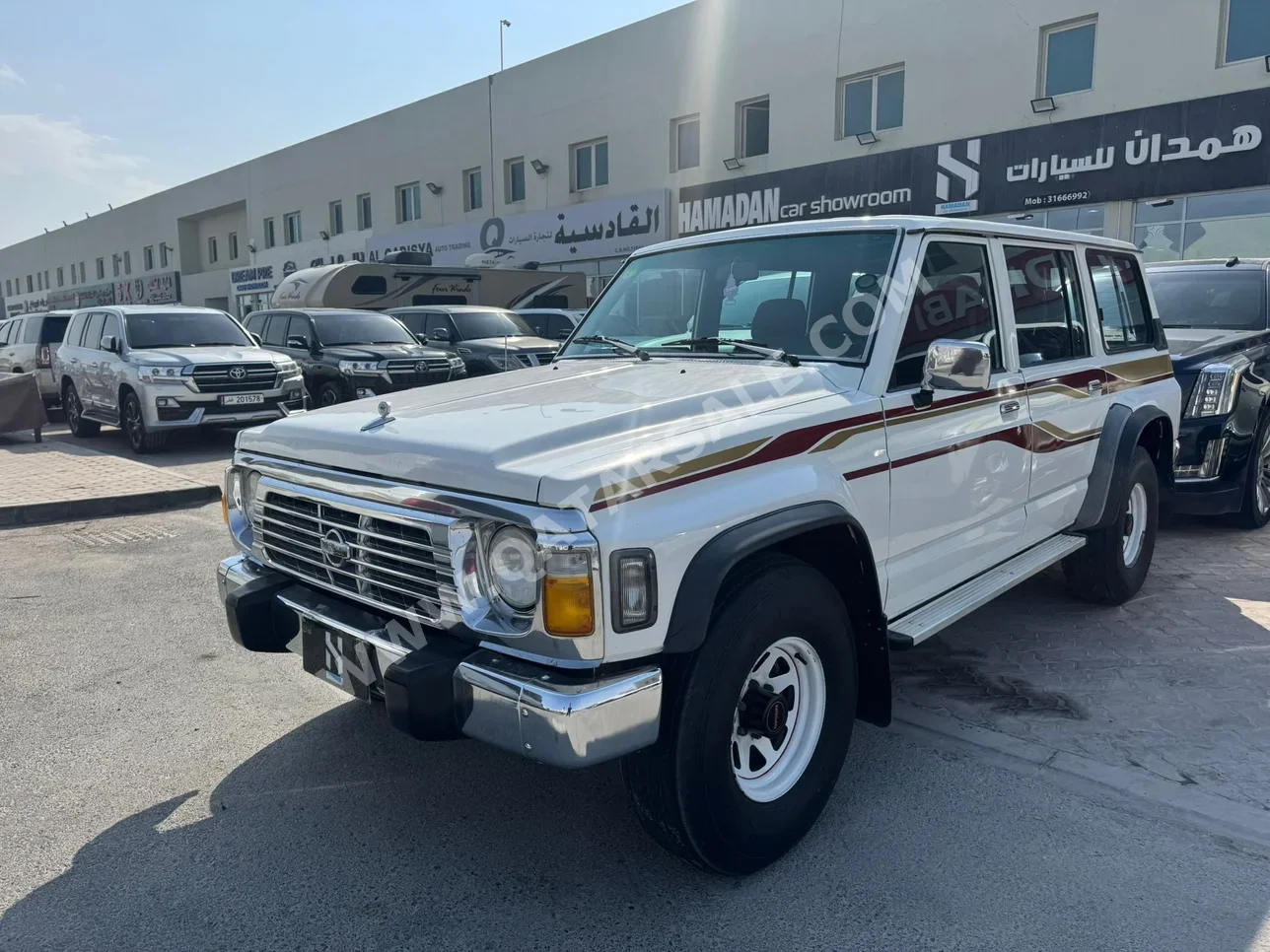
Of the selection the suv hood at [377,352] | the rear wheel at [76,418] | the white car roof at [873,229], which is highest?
the white car roof at [873,229]

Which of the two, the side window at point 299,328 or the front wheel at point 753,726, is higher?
the side window at point 299,328

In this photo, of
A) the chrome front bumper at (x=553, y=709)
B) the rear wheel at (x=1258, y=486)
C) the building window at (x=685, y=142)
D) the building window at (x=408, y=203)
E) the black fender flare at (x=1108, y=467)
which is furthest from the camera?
the building window at (x=408, y=203)

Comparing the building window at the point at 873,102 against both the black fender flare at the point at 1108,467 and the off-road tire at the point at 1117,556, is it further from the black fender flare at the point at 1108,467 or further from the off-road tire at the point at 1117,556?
the black fender flare at the point at 1108,467

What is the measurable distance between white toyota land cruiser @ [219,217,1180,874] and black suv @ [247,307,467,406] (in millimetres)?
8785

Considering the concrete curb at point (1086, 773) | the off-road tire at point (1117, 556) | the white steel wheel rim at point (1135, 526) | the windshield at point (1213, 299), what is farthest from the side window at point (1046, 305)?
the windshield at point (1213, 299)

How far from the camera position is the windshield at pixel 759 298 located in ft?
11.4

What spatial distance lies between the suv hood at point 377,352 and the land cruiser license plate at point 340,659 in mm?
10125

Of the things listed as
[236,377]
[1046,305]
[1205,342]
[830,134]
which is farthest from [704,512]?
[830,134]

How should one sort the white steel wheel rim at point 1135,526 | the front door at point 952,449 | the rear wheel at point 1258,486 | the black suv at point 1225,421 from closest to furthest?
the front door at point 952,449, the white steel wheel rim at point 1135,526, the black suv at point 1225,421, the rear wheel at point 1258,486

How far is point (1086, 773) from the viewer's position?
11.3 feet

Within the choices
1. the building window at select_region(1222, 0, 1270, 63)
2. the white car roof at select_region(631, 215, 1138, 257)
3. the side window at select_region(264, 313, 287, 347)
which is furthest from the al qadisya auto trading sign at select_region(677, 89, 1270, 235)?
the white car roof at select_region(631, 215, 1138, 257)

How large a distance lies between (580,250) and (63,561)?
66.1 ft

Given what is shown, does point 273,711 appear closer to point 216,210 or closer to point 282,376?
point 282,376

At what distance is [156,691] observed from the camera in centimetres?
421
